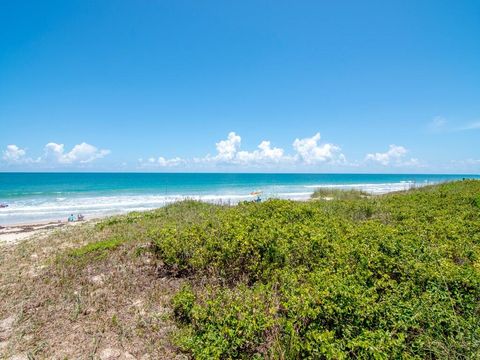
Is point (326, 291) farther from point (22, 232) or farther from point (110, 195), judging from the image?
point (110, 195)

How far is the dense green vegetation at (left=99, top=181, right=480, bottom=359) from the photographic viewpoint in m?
2.86

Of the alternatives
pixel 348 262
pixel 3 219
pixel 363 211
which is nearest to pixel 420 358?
pixel 348 262

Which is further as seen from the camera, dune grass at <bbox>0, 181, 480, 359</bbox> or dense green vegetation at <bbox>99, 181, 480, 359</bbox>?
dune grass at <bbox>0, 181, 480, 359</bbox>

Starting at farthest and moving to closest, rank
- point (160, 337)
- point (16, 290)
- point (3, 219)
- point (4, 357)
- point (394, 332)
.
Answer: point (3, 219), point (16, 290), point (160, 337), point (4, 357), point (394, 332)

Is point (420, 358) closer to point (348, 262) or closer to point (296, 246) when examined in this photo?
point (348, 262)

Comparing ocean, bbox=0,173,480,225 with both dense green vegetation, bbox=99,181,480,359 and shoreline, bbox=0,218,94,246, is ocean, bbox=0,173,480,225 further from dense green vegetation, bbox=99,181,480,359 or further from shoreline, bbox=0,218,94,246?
dense green vegetation, bbox=99,181,480,359

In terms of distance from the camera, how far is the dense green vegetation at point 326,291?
2.86 meters

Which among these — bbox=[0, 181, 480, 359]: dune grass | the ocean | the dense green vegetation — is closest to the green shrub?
bbox=[0, 181, 480, 359]: dune grass

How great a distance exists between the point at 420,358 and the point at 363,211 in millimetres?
7934

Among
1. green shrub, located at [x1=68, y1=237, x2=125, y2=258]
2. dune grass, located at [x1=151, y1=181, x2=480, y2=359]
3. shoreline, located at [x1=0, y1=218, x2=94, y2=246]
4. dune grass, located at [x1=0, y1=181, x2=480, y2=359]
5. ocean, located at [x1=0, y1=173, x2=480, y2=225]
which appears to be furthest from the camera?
ocean, located at [x1=0, y1=173, x2=480, y2=225]

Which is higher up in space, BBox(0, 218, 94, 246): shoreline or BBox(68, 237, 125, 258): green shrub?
BBox(68, 237, 125, 258): green shrub

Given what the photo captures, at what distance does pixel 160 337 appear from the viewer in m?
3.87

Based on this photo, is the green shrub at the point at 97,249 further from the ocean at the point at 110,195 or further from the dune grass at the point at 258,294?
the ocean at the point at 110,195

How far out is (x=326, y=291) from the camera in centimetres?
333
